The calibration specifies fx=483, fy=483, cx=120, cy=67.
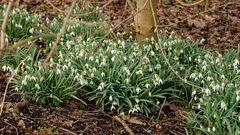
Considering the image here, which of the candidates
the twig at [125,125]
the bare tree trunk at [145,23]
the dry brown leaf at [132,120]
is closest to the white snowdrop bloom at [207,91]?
the dry brown leaf at [132,120]

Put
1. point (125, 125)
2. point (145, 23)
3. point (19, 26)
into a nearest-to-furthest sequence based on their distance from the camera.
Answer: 1. point (125, 125)
2. point (145, 23)
3. point (19, 26)

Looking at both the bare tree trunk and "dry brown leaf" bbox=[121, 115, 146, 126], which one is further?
the bare tree trunk

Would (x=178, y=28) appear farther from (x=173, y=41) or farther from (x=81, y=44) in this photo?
(x=81, y=44)

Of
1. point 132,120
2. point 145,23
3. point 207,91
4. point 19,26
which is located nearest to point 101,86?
point 132,120

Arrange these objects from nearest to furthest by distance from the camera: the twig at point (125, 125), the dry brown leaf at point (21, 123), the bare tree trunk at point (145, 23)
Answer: the twig at point (125, 125) < the dry brown leaf at point (21, 123) < the bare tree trunk at point (145, 23)

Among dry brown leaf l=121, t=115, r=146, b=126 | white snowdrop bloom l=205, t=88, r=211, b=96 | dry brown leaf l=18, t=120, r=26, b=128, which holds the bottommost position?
dry brown leaf l=121, t=115, r=146, b=126

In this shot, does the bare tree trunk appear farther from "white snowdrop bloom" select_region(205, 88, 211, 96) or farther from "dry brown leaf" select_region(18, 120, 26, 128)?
"dry brown leaf" select_region(18, 120, 26, 128)

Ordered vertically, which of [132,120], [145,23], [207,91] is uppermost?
[145,23]

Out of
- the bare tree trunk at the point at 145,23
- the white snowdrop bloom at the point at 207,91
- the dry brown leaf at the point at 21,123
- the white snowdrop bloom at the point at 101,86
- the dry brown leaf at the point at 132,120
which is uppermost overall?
the bare tree trunk at the point at 145,23

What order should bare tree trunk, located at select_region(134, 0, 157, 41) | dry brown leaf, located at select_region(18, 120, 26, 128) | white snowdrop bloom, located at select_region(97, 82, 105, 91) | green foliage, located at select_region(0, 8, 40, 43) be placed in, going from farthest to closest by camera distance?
green foliage, located at select_region(0, 8, 40, 43), bare tree trunk, located at select_region(134, 0, 157, 41), white snowdrop bloom, located at select_region(97, 82, 105, 91), dry brown leaf, located at select_region(18, 120, 26, 128)

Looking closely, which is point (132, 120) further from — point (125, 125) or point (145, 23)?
point (145, 23)

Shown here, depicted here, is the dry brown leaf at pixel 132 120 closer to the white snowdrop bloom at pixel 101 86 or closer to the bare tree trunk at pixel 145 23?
the white snowdrop bloom at pixel 101 86

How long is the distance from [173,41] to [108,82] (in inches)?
46.1

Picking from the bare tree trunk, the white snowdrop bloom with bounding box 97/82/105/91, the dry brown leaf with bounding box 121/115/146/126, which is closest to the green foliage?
the bare tree trunk
